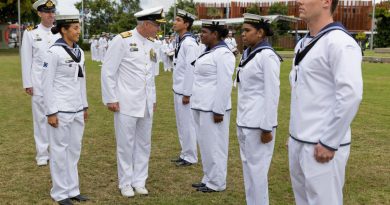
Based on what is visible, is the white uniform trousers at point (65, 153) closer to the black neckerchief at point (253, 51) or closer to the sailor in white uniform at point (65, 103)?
the sailor in white uniform at point (65, 103)

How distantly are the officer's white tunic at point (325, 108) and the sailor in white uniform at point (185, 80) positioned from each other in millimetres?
3714

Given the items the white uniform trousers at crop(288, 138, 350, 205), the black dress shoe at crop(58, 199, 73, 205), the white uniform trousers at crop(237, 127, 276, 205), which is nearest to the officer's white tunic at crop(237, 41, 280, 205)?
the white uniform trousers at crop(237, 127, 276, 205)

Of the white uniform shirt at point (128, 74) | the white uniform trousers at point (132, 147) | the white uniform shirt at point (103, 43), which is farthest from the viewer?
the white uniform shirt at point (103, 43)

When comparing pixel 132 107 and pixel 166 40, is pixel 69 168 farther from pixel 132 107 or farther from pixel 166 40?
pixel 166 40

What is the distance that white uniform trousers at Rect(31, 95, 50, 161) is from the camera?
6.71m

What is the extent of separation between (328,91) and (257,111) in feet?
5.24

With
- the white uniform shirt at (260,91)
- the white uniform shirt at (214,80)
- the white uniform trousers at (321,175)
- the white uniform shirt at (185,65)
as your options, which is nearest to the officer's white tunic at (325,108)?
the white uniform trousers at (321,175)

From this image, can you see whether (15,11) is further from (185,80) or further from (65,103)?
(65,103)

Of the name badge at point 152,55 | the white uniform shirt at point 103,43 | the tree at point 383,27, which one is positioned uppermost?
the tree at point 383,27

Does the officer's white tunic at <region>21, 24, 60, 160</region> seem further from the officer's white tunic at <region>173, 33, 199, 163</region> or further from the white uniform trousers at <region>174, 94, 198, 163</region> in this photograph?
the white uniform trousers at <region>174, 94, 198, 163</region>

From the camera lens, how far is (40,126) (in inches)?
274

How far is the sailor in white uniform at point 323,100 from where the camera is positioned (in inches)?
111

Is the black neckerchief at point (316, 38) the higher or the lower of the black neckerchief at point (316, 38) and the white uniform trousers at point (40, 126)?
the higher

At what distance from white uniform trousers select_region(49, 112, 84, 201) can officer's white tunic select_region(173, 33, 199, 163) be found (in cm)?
203
